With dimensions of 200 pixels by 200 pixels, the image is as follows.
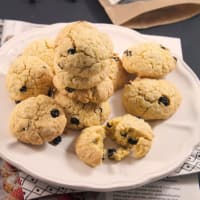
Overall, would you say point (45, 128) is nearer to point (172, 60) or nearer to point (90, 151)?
point (90, 151)

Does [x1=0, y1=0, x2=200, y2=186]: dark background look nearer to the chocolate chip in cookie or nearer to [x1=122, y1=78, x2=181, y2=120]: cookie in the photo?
[x1=122, y1=78, x2=181, y2=120]: cookie

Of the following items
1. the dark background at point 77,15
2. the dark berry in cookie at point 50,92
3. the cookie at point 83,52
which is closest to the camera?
the cookie at point 83,52

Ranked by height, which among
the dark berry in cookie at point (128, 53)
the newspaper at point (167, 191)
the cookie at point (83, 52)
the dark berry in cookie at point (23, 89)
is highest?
the cookie at point (83, 52)

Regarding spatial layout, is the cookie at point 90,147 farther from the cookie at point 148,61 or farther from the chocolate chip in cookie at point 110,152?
the cookie at point 148,61

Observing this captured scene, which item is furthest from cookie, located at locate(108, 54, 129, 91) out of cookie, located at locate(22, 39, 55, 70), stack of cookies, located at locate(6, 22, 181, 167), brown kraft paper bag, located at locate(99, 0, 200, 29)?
brown kraft paper bag, located at locate(99, 0, 200, 29)

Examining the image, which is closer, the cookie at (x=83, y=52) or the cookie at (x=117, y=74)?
the cookie at (x=83, y=52)

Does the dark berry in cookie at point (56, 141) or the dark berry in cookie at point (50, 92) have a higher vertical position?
the dark berry in cookie at point (50, 92)

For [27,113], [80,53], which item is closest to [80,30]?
[80,53]

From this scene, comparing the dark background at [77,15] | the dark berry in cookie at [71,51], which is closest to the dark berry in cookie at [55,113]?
the dark berry in cookie at [71,51]

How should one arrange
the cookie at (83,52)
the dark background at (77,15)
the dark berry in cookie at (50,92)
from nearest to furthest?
the cookie at (83,52) → the dark berry in cookie at (50,92) → the dark background at (77,15)
